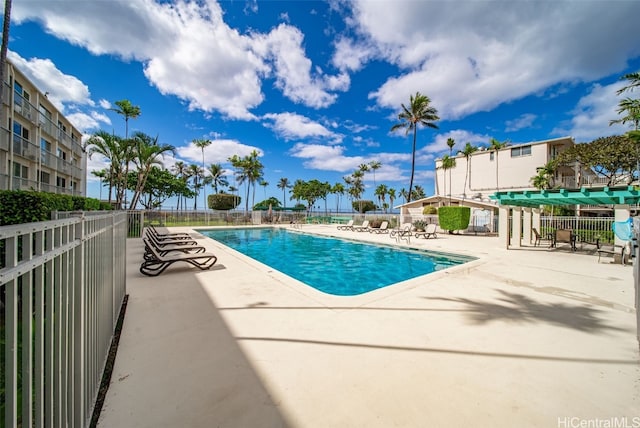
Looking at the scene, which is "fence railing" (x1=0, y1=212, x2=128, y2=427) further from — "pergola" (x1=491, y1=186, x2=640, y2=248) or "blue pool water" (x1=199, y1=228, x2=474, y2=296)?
"pergola" (x1=491, y1=186, x2=640, y2=248)

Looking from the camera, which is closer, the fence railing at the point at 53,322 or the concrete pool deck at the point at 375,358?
the fence railing at the point at 53,322

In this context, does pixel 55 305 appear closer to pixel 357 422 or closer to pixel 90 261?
pixel 90 261

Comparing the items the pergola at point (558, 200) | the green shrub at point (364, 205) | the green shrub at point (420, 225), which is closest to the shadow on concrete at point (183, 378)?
the pergola at point (558, 200)

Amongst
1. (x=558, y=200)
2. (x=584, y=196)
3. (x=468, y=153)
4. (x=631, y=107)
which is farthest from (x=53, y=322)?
(x=468, y=153)

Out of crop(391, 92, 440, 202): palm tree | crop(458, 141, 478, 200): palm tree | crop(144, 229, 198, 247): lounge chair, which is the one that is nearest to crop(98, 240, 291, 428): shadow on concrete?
crop(144, 229, 198, 247): lounge chair

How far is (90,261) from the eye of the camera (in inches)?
81.0

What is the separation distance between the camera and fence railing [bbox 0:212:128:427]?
929 mm

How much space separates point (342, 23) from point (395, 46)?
10.3ft

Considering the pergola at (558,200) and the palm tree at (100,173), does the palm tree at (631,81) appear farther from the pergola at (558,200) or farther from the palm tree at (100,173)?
the palm tree at (100,173)

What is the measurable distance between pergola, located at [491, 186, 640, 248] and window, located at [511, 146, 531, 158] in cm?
2254

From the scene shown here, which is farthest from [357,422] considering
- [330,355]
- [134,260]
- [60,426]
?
[134,260]

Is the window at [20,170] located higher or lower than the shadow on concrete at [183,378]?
higher

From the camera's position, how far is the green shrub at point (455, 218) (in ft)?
62.7

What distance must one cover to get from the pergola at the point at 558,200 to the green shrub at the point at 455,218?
495 cm
